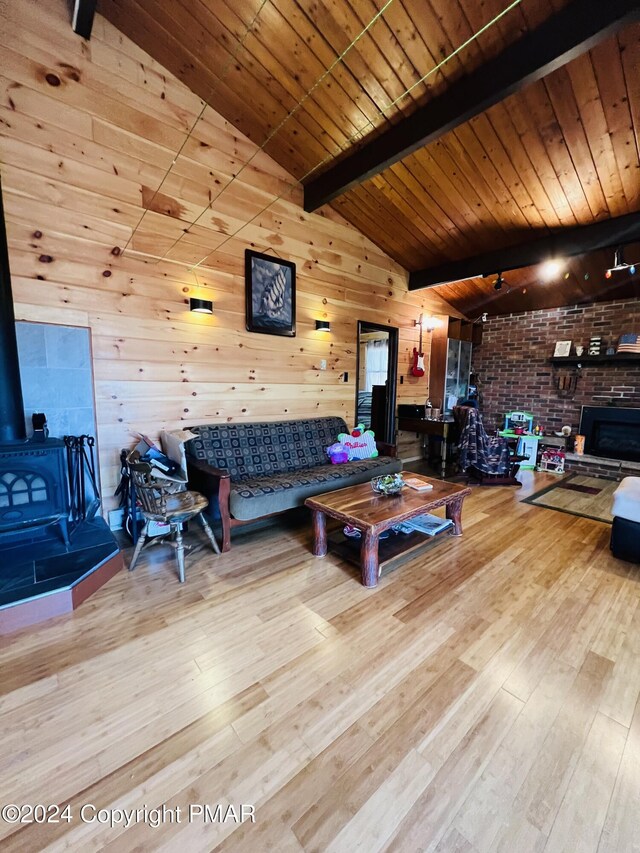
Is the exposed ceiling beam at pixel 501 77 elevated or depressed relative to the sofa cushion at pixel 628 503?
elevated

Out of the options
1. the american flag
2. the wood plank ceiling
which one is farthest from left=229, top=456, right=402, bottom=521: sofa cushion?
the american flag

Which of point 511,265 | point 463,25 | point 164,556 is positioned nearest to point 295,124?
point 463,25

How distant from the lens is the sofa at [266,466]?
252cm

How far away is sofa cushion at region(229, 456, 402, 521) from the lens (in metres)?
2.52

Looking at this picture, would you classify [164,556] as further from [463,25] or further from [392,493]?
[463,25]

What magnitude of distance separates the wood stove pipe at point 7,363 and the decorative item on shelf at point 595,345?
636cm

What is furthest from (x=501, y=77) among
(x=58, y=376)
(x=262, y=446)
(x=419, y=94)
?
(x=58, y=376)

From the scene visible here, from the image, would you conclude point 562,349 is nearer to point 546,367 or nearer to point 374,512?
point 546,367

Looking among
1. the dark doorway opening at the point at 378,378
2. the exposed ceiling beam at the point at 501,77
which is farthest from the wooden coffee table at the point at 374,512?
the exposed ceiling beam at the point at 501,77

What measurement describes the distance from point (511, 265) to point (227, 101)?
3299 mm

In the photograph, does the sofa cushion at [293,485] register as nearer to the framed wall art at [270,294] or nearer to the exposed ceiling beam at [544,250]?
the framed wall art at [270,294]

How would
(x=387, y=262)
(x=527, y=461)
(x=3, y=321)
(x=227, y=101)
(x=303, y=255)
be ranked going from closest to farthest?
(x=3, y=321) < (x=227, y=101) < (x=303, y=255) < (x=387, y=262) < (x=527, y=461)

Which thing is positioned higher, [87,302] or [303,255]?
[303,255]

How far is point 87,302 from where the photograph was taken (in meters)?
2.51
